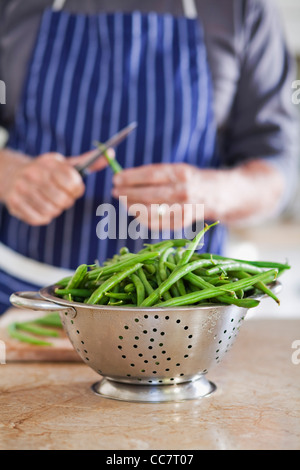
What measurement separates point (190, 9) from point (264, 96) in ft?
1.11

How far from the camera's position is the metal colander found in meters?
0.93

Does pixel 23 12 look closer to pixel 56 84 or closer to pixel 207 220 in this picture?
pixel 56 84

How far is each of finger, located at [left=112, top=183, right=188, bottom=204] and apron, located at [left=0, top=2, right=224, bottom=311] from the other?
0.25 m

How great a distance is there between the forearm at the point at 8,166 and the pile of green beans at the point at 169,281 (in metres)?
0.75

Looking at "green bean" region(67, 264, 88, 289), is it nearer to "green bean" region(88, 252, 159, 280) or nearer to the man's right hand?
"green bean" region(88, 252, 159, 280)

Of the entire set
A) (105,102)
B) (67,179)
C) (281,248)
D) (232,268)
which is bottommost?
(281,248)

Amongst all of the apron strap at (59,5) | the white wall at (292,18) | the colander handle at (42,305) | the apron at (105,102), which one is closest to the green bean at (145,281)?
the colander handle at (42,305)

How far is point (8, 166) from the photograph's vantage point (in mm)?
1775

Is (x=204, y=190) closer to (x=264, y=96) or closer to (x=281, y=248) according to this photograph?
(x=264, y=96)

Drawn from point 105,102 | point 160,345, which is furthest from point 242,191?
point 160,345

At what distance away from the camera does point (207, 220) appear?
1889 mm

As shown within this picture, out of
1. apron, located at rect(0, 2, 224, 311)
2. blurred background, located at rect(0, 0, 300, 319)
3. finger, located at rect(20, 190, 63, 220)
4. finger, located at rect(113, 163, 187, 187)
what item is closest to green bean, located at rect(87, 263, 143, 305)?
finger, located at rect(113, 163, 187, 187)
